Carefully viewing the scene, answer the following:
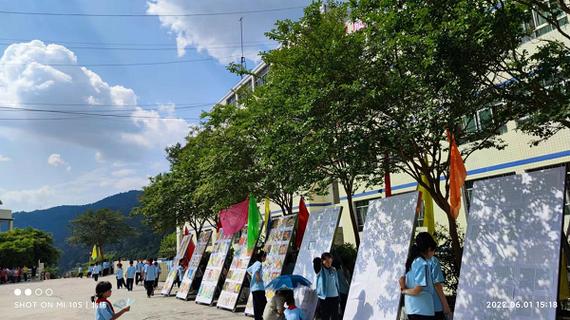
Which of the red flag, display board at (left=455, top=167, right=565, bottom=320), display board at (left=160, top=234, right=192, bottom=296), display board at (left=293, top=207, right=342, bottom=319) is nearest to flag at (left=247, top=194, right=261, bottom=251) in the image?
the red flag

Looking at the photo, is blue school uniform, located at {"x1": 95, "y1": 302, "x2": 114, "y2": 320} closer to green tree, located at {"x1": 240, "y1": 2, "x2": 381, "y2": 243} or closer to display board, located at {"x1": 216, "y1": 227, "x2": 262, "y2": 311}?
green tree, located at {"x1": 240, "y1": 2, "x2": 381, "y2": 243}

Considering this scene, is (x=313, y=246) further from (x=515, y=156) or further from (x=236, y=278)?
(x=515, y=156)

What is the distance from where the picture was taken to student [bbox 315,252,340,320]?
7.70 m

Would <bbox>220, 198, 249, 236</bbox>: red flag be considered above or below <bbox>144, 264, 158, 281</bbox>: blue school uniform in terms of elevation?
above


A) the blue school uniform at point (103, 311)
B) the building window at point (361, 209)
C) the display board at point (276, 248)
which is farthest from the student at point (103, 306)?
the building window at point (361, 209)

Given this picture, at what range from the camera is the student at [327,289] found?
7695 millimetres

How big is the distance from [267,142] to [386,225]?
11.1ft

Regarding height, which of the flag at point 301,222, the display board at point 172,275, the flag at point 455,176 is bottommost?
the display board at point 172,275

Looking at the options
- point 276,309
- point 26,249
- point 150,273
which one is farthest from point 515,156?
point 26,249

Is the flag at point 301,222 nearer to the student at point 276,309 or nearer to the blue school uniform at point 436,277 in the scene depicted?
the student at point 276,309

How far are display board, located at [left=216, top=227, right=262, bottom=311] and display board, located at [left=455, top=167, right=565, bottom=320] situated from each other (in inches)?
289

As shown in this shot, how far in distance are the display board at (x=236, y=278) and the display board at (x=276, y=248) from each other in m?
0.88

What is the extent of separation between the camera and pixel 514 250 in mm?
5688

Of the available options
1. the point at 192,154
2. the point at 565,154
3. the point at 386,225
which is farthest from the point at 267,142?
the point at 565,154
